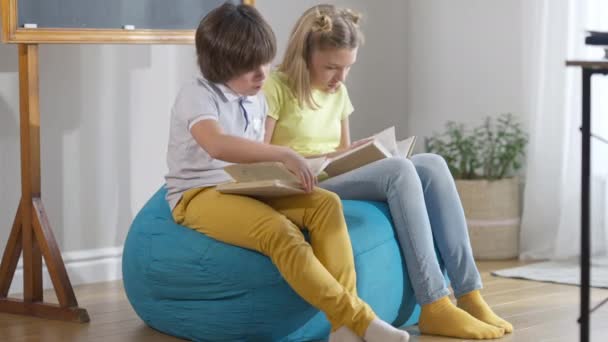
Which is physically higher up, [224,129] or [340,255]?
[224,129]

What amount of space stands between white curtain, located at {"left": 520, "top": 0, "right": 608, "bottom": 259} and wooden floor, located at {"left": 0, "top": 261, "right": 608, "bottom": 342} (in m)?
0.52

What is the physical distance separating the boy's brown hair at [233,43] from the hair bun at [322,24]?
0.86 ft

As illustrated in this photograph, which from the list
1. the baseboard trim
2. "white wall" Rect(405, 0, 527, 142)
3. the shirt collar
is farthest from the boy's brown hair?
"white wall" Rect(405, 0, 527, 142)

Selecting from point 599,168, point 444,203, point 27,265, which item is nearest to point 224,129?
point 444,203

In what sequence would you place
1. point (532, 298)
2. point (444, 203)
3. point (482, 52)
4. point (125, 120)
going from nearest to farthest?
point (444, 203), point (532, 298), point (125, 120), point (482, 52)

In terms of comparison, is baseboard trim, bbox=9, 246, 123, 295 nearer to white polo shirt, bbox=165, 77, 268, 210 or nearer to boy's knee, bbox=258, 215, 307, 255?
white polo shirt, bbox=165, 77, 268, 210

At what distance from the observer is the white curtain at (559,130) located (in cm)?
398

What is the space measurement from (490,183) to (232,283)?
173 centimetres

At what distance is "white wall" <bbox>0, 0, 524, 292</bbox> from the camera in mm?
3557

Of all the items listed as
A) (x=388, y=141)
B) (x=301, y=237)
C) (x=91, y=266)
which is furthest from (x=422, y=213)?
(x=91, y=266)

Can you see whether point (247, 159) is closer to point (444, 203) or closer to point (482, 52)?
point (444, 203)

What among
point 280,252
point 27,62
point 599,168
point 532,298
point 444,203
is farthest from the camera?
point 599,168

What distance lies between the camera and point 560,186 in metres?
4.13

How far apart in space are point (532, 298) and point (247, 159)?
3.80 ft
